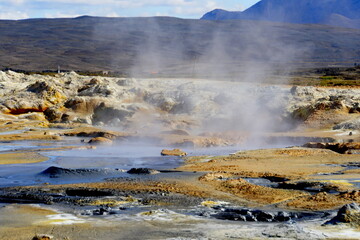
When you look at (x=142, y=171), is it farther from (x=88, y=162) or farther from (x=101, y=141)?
(x=101, y=141)

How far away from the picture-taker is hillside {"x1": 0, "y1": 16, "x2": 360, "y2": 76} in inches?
2202

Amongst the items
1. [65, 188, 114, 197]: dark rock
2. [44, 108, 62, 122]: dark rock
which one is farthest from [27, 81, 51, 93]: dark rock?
[65, 188, 114, 197]: dark rock

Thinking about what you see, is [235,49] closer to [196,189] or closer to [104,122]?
[104,122]

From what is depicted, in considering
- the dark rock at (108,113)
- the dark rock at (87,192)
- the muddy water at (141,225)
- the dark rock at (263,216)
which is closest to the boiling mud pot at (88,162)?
the dark rock at (87,192)

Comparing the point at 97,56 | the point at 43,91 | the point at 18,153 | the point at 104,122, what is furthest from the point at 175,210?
the point at 97,56

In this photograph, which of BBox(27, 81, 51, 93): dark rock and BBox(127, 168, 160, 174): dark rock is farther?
BBox(27, 81, 51, 93): dark rock

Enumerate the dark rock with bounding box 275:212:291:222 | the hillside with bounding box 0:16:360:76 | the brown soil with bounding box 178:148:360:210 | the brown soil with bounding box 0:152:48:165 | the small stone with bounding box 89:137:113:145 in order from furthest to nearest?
the hillside with bounding box 0:16:360:76
the small stone with bounding box 89:137:113:145
the brown soil with bounding box 0:152:48:165
the brown soil with bounding box 178:148:360:210
the dark rock with bounding box 275:212:291:222

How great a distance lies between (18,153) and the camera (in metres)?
19.6

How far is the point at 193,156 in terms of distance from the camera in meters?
18.3

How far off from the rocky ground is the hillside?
675 inches

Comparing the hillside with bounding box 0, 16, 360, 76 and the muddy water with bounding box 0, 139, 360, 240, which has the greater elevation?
the hillside with bounding box 0, 16, 360, 76

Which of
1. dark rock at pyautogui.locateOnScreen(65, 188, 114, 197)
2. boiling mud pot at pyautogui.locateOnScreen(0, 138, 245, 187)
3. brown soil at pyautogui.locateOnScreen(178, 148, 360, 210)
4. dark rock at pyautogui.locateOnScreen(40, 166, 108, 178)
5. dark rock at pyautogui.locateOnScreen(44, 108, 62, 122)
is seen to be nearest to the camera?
brown soil at pyautogui.locateOnScreen(178, 148, 360, 210)

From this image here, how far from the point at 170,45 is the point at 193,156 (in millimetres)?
43005

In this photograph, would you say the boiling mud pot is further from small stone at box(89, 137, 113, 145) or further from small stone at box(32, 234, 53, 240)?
small stone at box(32, 234, 53, 240)
